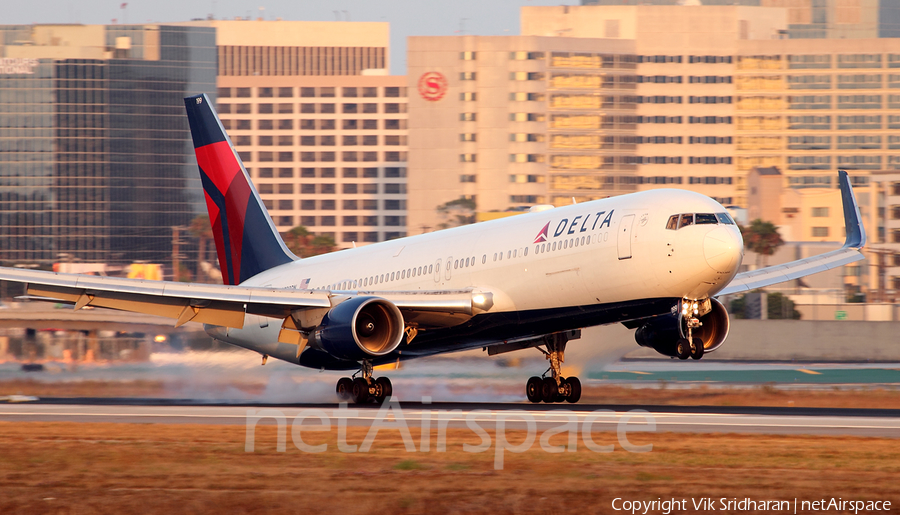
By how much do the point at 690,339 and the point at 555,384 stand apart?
20.0 feet

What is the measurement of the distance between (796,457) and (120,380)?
95.7 feet

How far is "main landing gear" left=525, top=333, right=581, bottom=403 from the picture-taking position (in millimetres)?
30938

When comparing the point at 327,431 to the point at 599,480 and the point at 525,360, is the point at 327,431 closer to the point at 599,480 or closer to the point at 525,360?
the point at 599,480

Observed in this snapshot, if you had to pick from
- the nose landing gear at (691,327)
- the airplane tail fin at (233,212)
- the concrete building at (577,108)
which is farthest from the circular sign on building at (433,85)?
the nose landing gear at (691,327)

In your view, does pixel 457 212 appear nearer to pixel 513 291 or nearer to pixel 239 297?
pixel 239 297

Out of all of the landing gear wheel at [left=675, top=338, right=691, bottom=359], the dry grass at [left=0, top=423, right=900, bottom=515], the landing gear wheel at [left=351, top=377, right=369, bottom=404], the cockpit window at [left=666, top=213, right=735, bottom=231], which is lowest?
the landing gear wheel at [left=351, top=377, right=369, bottom=404]

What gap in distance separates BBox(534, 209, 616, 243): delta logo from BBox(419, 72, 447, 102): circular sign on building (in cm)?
14632

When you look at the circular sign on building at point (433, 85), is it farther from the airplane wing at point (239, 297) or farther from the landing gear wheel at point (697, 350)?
the landing gear wheel at point (697, 350)

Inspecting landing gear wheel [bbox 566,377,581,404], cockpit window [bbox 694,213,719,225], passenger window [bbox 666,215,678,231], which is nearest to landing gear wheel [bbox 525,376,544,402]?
landing gear wheel [bbox 566,377,581,404]

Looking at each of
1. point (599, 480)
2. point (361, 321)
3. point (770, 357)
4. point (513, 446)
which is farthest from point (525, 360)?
point (770, 357)

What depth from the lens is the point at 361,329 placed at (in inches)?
1101

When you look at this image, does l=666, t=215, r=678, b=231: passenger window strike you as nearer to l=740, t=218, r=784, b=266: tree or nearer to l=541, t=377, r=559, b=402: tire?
l=541, t=377, r=559, b=402: tire

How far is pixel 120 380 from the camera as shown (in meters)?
40.8

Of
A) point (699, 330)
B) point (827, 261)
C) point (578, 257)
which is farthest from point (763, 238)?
point (578, 257)
